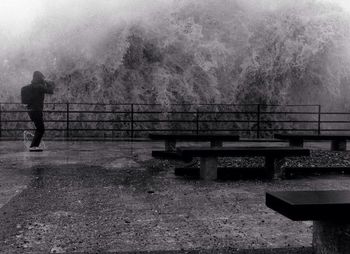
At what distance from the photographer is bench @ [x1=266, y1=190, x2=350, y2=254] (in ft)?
10.0

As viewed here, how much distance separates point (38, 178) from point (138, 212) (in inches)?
107

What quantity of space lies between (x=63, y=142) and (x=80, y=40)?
639 centimetres

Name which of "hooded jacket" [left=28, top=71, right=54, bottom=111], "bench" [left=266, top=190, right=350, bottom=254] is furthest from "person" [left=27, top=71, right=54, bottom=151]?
"bench" [left=266, top=190, right=350, bottom=254]

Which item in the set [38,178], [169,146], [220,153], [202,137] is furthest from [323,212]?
[169,146]

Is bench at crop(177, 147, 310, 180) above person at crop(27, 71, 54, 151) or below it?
below

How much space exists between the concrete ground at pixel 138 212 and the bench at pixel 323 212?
411 mm

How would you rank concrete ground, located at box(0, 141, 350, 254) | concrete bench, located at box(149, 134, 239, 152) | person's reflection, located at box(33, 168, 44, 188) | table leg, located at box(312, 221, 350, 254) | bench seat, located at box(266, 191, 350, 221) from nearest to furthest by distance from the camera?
bench seat, located at box(266, 191, 350, 221) < table leg, located at box(312, 221, 350, 254) < concrete ground, located at box(0, 141, 350, 254) < person's reflection, located at box(33, 168, 44, 188) < concrete bench, located at box(149, 134, 239, 152)

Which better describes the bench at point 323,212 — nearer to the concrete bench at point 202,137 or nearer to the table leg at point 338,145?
the concrete bench at point 202,137

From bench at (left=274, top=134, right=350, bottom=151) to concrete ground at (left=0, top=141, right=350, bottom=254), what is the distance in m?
2.48

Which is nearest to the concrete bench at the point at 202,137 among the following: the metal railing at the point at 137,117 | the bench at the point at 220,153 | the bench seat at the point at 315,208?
the bench at the point at 220,153

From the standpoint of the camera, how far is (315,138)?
1008 centimetres

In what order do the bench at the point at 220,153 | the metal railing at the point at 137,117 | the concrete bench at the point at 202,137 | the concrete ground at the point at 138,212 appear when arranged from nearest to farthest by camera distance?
the concrete ground at the point at 138,212 < the bench at the point at 220,153 < the concrete bench at the point at 202,137 < the metal railing at the point at 137,117

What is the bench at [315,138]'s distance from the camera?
32.6 feet

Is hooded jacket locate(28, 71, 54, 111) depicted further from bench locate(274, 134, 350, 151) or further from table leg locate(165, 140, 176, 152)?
bench locate(274, 134, 350, 151)
